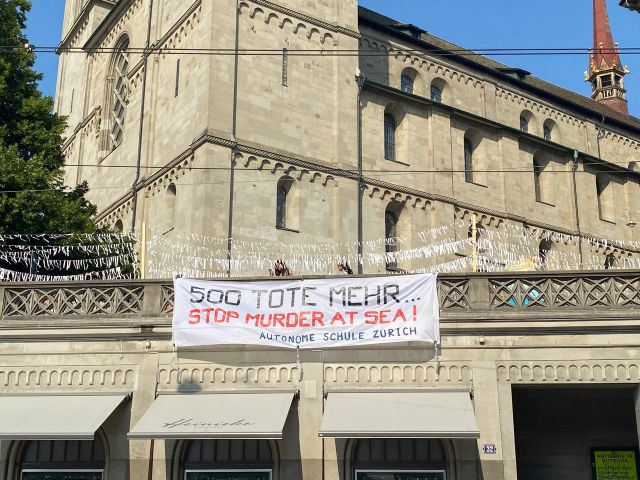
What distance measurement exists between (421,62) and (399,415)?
95.7 feet

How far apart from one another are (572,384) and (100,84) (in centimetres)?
3243

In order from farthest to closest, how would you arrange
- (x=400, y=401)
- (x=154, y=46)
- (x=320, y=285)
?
(x=154, y=46) < (x=320, y=285) < (x=400, y=401)

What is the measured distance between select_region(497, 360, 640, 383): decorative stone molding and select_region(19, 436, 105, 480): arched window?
26.0ft

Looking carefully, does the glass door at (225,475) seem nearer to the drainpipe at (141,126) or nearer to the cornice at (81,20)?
the drainpipe at (141,126)

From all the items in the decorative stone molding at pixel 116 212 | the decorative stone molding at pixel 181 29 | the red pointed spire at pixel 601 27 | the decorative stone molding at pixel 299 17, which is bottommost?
the decorative stone molding at pixel 116 212

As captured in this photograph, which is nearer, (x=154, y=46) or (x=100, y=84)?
(x=154, y=46)

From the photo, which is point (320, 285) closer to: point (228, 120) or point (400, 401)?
point (400, 401)

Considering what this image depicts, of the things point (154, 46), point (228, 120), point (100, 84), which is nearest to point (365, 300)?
point (228, 120)

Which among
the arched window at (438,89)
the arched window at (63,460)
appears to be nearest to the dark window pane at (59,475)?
the arched window at (63,460)

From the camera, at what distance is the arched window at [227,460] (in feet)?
51.5

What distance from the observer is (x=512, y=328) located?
1565 cm

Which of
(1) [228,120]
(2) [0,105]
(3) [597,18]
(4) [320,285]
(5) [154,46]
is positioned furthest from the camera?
(3) [597,18]

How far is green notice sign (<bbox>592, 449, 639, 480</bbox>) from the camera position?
16.9 m

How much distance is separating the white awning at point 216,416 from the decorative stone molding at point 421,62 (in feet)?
84.5
